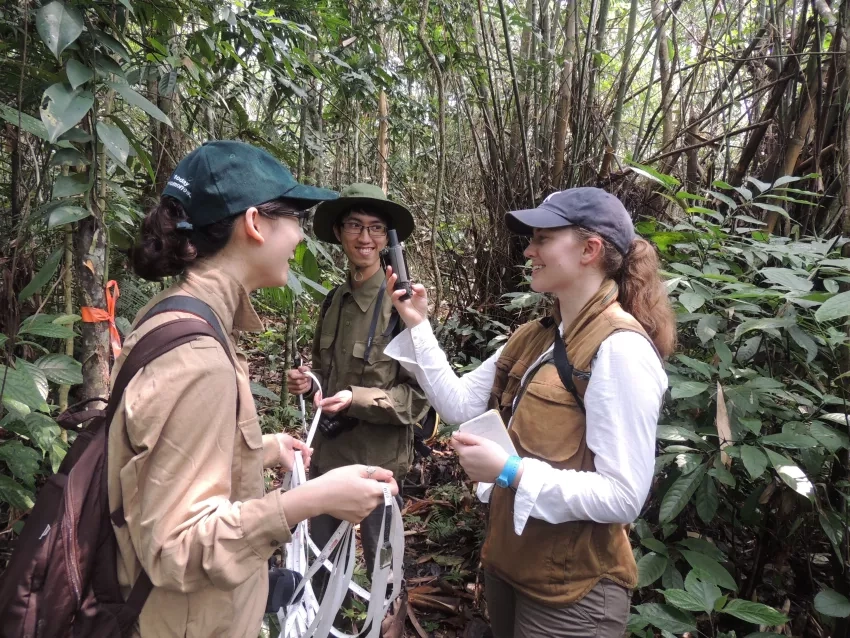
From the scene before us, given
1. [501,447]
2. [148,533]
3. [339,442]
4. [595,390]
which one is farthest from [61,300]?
[595,390]

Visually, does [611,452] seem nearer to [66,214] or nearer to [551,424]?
[551,424]

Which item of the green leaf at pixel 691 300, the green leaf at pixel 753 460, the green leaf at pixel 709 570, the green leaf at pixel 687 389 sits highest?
the green leaf at pixel 691 300

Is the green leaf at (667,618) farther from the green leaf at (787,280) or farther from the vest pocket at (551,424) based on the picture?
the green leaf at (787,280)

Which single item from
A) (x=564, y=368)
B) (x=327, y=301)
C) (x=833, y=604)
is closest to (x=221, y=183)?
(x=564, y=368)

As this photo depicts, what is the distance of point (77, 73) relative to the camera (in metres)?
1.38

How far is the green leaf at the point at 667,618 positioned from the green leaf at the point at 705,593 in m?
0.09

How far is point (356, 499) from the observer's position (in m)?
1.09

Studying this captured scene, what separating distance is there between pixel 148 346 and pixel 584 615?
129 cm

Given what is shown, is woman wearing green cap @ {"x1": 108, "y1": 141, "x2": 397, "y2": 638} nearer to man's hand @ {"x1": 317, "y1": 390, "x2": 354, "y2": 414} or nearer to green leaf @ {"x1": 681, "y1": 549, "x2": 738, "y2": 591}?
man's hand @ {"x1": 317, "y1": 390, "x2": 354, "y2": 414}

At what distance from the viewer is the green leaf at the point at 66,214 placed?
1.47 meters

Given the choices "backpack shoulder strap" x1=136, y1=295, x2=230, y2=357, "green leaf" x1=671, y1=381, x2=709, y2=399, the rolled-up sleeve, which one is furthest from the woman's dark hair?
"green leaf" x1=671, y1=381, x2=709, y2=399

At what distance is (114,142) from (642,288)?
1505 millimetres

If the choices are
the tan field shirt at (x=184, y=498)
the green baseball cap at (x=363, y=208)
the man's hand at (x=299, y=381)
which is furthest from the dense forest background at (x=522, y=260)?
the tan field shirt at (x=184, y=498)

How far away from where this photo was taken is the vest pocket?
58.6 inches
